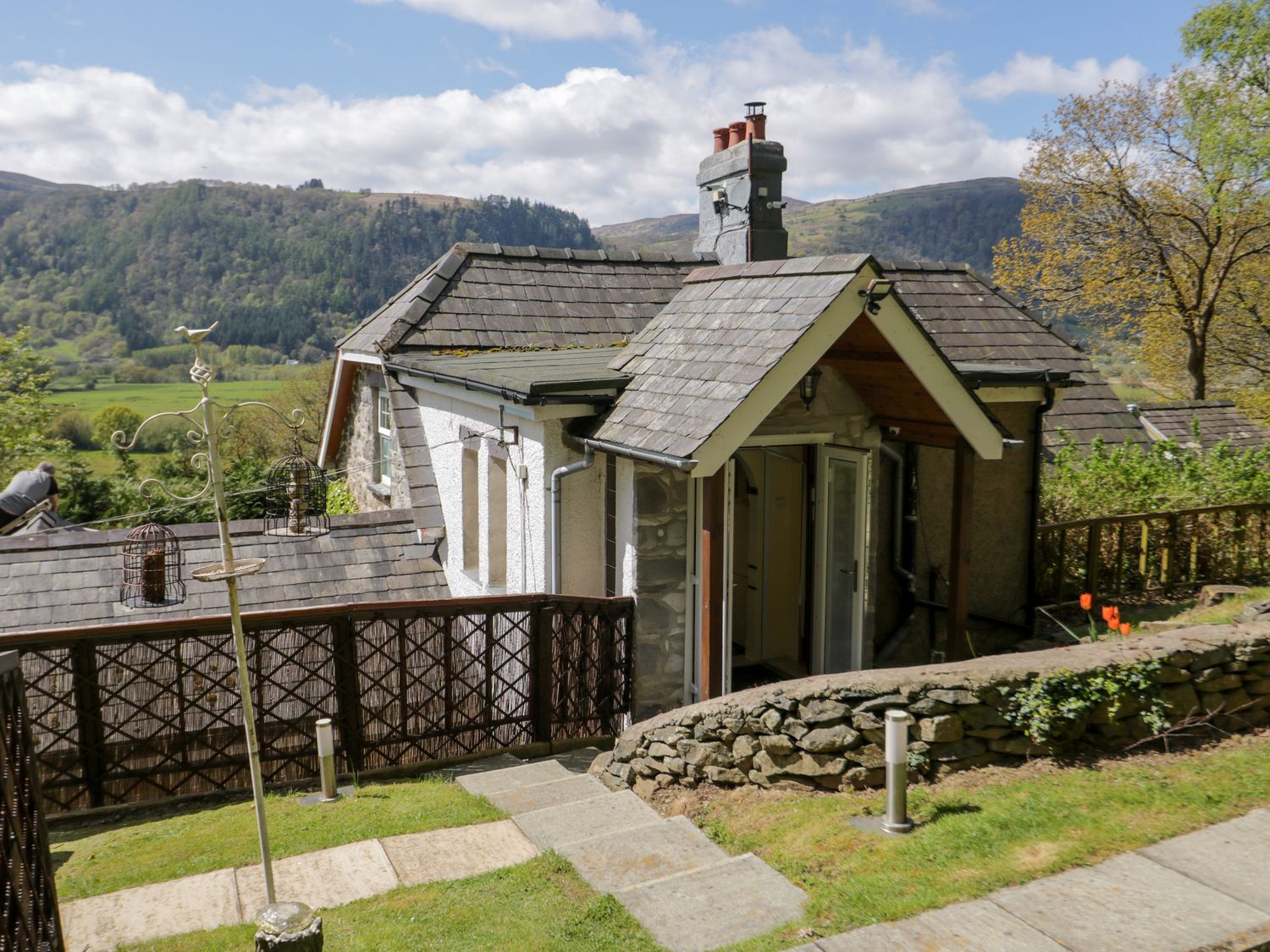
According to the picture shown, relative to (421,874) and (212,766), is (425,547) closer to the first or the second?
(212,766)

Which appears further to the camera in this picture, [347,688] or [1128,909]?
[347,688]

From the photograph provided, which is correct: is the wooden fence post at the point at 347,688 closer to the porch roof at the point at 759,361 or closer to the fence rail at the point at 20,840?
the porch roof at the point at 759,361

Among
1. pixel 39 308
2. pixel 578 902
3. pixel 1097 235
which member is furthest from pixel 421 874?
pixel 39 308

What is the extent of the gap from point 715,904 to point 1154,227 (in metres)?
31.8

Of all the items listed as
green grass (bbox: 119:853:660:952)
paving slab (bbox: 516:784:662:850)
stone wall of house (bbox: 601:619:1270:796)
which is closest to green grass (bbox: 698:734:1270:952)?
stone wall of house (bbox: 601:619:1270:796)

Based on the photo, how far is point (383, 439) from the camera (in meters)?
14.9

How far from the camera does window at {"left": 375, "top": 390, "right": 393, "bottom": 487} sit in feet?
47.3

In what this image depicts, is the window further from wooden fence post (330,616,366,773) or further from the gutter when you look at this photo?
wooden fence post (330,616,366,773)

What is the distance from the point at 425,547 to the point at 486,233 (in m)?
108

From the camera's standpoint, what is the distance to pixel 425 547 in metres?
12.0

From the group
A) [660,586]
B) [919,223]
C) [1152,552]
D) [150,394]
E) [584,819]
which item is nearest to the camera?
[584,819]

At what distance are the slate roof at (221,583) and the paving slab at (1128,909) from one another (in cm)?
819

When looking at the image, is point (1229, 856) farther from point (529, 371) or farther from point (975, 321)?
point (975, 321)

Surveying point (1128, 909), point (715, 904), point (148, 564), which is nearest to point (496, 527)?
point (148, 564)
